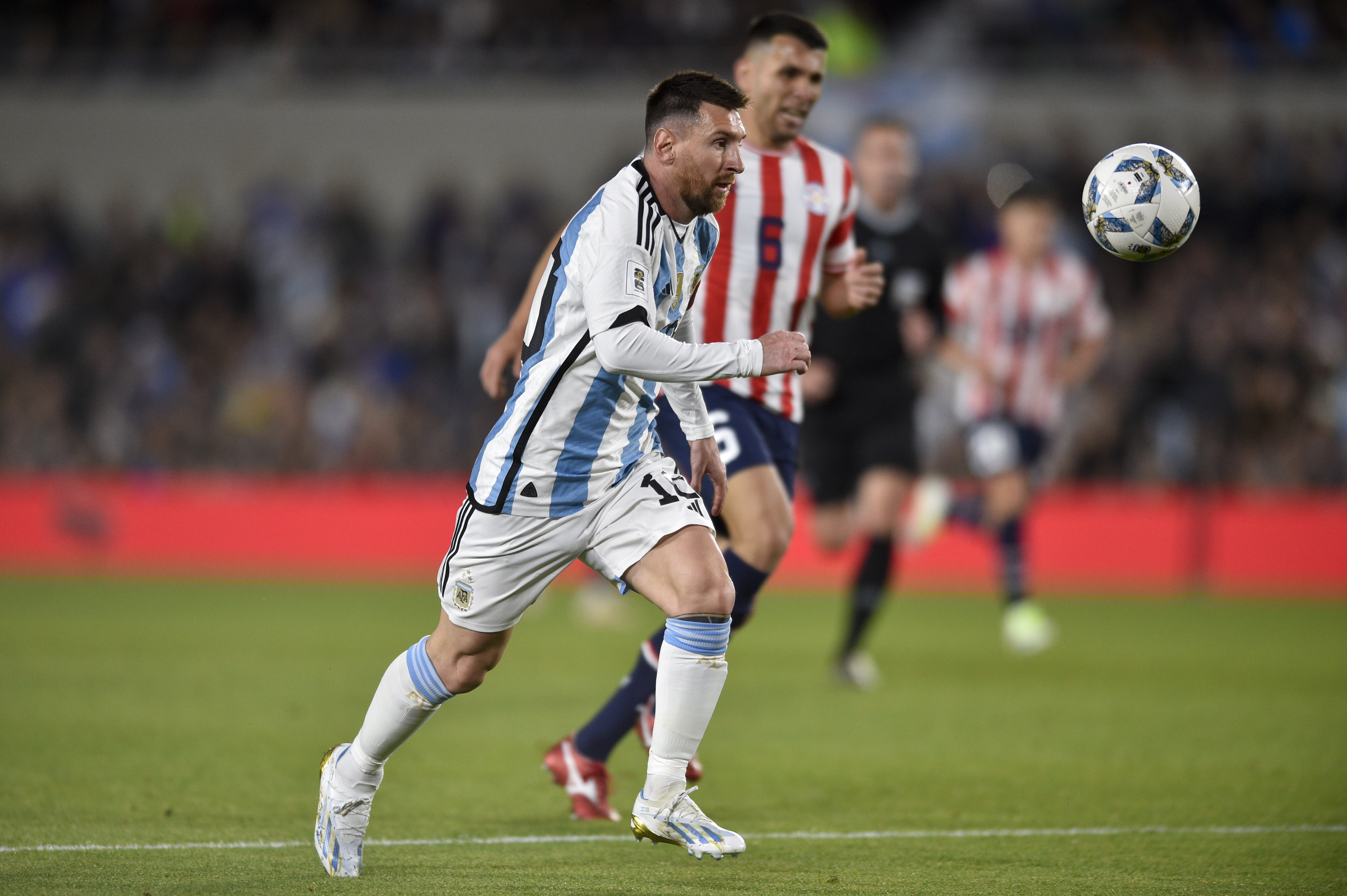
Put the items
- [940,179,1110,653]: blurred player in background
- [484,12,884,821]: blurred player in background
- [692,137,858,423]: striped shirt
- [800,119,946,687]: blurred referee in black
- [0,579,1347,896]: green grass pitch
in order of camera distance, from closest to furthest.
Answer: [0,579,1347,896]: green grass pitch, [484,12,884,821]: blurred player in background, [692,137,858,423]: striped shirt, [800,119,946,687]: blurred referee in black, [940,179,1110,653]: blurred player in background

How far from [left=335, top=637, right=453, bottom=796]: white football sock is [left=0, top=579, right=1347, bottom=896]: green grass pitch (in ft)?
0.87

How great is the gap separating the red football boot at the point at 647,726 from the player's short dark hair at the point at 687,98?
1970 millimetres

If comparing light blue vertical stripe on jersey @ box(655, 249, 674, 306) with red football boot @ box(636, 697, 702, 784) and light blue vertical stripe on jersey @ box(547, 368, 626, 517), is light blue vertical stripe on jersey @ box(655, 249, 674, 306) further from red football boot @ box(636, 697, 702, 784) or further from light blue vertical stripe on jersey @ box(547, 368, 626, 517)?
red football boot @ box(636, 697, 702, 784)

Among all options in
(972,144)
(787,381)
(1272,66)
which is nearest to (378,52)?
(972,144)

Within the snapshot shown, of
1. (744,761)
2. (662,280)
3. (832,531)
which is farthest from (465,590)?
(832,531)

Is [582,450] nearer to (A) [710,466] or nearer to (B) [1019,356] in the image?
(A) [710,466]

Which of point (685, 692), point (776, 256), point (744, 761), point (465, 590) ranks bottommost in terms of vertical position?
point (744, 761)

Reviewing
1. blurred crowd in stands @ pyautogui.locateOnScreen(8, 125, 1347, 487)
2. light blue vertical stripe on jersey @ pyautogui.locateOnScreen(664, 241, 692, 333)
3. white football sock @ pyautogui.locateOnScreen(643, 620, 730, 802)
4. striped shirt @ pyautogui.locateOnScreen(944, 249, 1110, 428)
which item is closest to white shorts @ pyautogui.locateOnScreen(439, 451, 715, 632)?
white football sock @ pyautogui.locateOnScreen(643, 620, 730, 802)

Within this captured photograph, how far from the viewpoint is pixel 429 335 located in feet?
57.8

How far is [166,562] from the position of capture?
51.0 feet

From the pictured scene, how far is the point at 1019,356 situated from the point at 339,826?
23.1 feet

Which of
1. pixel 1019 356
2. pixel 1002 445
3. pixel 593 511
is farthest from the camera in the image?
pixel 1019 356

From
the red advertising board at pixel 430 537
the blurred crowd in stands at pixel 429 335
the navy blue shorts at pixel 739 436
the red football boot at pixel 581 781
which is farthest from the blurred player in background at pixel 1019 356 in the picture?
the blurred crowd in stands at pixel 429 335

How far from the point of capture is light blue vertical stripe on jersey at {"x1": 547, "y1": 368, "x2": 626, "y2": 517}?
4254 mm
